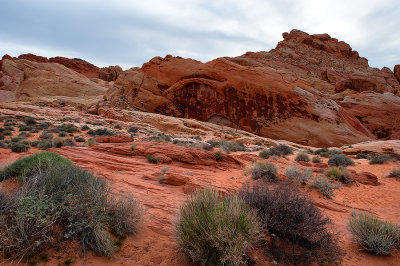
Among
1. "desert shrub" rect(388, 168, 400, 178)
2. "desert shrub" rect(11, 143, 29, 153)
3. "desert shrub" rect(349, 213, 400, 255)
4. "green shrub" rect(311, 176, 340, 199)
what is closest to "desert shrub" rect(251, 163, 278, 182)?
"green shrub" rect(311, 176, 340, 199)

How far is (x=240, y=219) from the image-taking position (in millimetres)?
2861

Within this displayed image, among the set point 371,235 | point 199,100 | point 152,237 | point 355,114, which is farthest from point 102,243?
point 355,114

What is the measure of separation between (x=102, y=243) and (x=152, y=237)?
3.00 ft

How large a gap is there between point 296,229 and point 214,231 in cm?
166

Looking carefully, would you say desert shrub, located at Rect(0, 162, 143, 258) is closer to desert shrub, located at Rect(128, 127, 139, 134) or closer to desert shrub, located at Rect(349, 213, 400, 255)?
desert shrub, located at Rect(349, 213, 400, 255)

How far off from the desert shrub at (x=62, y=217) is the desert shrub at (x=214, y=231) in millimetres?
1002

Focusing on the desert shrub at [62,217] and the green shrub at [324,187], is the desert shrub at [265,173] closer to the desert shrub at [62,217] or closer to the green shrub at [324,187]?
the green shrub at [324,187]

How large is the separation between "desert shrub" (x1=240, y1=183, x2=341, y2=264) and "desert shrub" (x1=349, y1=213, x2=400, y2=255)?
0.51 meters

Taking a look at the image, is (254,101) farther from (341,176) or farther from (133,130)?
(341,176)

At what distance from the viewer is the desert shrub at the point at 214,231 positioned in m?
2.61

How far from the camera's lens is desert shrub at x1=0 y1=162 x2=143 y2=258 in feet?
8.19

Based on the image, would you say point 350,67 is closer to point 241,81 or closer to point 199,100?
point 241,81

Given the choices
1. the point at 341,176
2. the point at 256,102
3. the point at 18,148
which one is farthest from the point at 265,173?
the point at 256,102

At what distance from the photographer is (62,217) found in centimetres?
298
